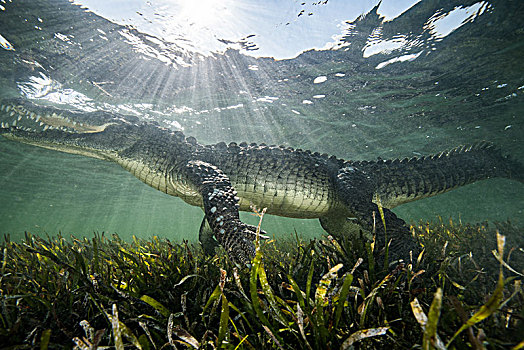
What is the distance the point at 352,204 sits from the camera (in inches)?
138

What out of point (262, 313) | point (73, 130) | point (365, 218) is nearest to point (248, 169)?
point (365, 218)

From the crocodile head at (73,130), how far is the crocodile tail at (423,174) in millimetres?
4423

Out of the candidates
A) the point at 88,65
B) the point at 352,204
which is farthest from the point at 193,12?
the point at 352,204

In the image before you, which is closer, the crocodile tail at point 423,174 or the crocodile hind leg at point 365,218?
the crocodile hind leg at point 365,218

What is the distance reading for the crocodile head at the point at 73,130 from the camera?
3.85m

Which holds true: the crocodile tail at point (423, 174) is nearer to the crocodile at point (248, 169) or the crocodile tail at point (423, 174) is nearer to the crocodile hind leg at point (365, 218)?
the crocodile at point (248, 169)

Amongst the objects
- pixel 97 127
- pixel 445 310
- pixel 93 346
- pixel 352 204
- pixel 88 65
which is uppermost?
pixel 88 65

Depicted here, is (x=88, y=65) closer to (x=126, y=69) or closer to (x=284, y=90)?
(x=126, y=69)

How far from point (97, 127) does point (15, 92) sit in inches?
275

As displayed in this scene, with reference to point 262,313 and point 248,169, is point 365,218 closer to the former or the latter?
point 248,169

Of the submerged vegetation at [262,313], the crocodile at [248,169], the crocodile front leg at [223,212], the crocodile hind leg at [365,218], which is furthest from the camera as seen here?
the crocodile at [248,169]

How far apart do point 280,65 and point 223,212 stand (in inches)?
254

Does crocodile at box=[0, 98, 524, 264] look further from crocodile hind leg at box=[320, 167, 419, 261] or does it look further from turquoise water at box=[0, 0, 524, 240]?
turquoise water at box=[0, 0, 524, 240]

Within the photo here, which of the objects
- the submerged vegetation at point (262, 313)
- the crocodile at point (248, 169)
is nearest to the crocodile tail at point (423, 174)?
the crocodile at point (248, 169)
